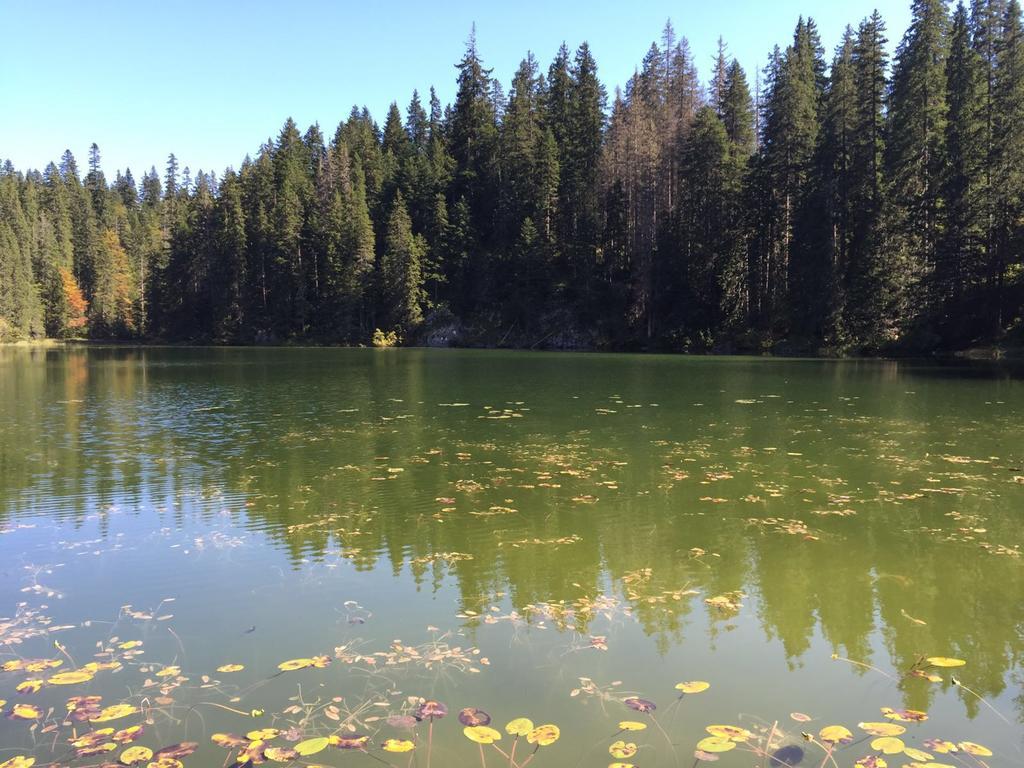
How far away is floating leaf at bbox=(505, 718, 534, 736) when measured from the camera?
4172 mm

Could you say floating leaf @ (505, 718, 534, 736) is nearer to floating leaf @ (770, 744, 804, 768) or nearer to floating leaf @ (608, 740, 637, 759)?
floating leaf @ (608, 740, 637, 759)

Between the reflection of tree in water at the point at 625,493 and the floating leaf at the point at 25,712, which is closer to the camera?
the floating leaf at the point at 25,712

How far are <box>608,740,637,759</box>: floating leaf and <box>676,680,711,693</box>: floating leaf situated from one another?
796 mm

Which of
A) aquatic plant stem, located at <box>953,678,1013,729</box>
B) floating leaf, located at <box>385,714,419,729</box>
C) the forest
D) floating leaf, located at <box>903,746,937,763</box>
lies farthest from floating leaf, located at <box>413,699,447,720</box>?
the forest

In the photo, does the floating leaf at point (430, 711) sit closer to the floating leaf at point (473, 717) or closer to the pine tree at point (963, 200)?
the floating leaf at point (473, 717)

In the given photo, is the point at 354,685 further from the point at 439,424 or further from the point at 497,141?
the point at 497,141

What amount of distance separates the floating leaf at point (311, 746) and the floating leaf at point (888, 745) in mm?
3246

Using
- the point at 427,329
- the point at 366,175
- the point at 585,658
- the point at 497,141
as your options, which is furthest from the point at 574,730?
the point at 366,175

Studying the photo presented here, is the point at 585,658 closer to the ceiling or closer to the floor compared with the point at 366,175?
closer to the floor

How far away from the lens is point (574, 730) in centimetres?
422

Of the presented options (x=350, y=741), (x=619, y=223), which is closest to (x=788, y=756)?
(x=350, y=741)

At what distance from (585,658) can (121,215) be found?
148 m

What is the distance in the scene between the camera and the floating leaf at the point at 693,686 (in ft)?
15.4

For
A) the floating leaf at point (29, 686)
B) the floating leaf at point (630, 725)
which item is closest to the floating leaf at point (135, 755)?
the floating leaf at point (29, 686)
